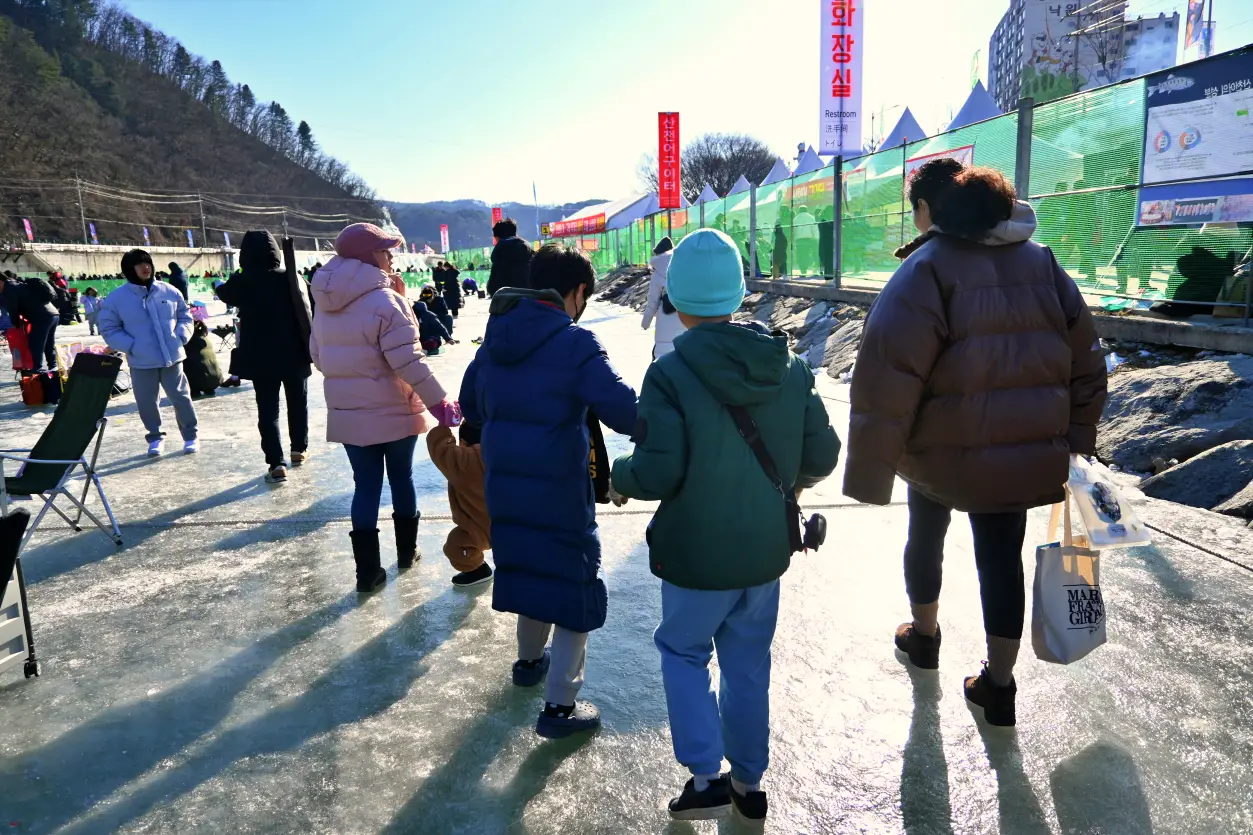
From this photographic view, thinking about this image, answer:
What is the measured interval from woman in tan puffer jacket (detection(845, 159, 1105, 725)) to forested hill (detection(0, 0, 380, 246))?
49.3 meters

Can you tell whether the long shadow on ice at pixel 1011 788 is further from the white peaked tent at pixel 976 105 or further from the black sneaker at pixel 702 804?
the white peaked tent at pixel 976 105

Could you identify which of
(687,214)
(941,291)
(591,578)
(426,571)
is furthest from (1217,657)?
(687,214)

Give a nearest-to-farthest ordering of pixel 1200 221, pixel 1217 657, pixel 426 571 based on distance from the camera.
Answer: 1. pixel 1217 657
2. pixel 426 571
3. pixel 1200 221

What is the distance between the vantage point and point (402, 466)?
3.71m

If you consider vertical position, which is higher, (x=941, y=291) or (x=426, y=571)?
(x=941, y=291)

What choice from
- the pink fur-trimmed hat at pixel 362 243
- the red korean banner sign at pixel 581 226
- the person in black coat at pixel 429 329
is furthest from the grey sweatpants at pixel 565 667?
the red korean banner sign at pixel 581 226

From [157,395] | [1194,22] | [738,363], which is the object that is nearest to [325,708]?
[738,363]

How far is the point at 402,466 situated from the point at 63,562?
1.92 meters

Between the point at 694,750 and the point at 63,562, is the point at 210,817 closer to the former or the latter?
the point at 694,750

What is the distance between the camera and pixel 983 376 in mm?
2199

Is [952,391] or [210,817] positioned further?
[952,391]

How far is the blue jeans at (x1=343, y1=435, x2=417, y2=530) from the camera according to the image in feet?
11.7

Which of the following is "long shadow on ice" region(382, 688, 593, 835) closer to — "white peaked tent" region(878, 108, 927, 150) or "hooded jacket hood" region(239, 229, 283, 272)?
"hooded jacket hood" region(239, 229, 283, 272)

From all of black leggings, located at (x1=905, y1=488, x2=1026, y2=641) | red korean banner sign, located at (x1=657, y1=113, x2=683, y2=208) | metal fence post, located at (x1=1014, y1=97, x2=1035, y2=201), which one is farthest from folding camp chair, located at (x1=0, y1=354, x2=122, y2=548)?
red korean banner sign, located at (x1=657, y1=113, x2=683, y2=208)
